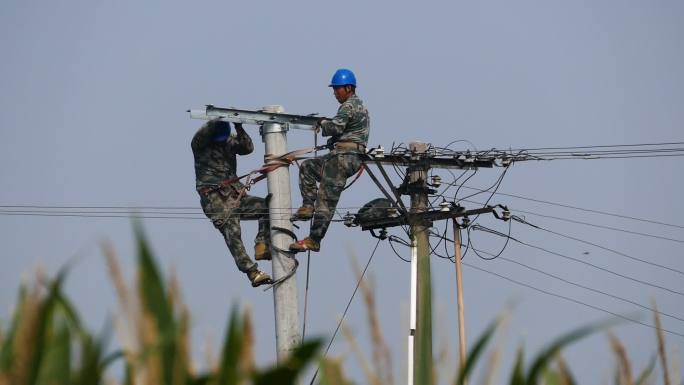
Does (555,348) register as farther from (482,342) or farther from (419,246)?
(419,246)

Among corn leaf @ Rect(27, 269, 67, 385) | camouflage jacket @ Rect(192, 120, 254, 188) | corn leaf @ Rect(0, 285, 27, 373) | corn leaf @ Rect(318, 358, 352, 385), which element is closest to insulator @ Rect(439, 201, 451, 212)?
camouflage jacket @ Rect(192, 120, 254, 188)

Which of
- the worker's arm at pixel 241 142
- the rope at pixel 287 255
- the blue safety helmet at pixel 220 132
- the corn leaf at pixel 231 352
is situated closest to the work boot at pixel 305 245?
the rope at pixel 287 255

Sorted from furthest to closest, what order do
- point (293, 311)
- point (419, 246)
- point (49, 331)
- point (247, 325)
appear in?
1. point (419, 246)
2. point (293, 311)
3. point (49, 331)
4. point (247, 325)

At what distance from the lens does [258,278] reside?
49.3 feet

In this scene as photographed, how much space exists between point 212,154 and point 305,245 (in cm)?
190

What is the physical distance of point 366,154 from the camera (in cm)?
1580

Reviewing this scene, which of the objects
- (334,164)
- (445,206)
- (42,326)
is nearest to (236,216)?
(334,164)

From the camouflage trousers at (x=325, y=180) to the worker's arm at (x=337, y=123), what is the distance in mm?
264

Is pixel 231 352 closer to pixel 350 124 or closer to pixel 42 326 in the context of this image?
pixel 42 326

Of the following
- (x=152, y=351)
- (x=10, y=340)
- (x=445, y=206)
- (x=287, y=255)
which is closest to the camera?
(x=152, y=351)

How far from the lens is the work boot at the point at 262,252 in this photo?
15.2 meters

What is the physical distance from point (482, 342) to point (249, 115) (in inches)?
474

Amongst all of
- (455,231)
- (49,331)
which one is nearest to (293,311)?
(455,231)

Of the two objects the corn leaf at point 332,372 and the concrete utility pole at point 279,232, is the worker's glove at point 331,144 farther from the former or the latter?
the corn leaf at point 332,372
